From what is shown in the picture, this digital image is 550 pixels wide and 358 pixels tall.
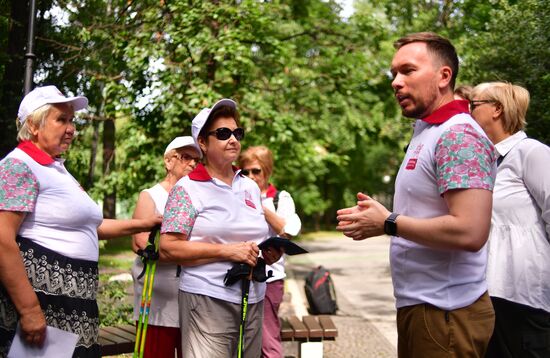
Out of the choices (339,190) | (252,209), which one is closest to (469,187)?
(252,209)

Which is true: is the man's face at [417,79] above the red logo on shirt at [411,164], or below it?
above

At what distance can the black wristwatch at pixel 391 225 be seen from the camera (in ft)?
8.34

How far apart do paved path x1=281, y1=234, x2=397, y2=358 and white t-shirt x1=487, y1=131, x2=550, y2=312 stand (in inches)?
167

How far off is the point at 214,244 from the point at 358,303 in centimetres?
873

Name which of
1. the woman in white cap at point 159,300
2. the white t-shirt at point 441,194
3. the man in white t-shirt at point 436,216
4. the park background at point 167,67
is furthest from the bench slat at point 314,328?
the white t-shirt at point 441,194

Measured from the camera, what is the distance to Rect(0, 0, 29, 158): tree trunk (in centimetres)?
714

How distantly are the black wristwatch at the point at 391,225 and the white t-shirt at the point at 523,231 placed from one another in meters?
Result: 1.30

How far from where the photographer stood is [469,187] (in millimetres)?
2438

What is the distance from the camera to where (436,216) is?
2.59 metres

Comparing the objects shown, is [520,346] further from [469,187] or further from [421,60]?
[421,60]

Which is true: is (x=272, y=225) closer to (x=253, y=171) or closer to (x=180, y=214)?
(x=253, y=171)

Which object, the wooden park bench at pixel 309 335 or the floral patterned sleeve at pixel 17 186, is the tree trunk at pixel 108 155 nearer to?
the wooden park bench at pixel 309 335

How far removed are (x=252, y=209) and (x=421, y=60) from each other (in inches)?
52.2

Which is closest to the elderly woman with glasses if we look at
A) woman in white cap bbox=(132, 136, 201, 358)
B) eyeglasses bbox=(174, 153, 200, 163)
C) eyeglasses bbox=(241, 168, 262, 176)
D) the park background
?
woman in white cap bbox=(132, 136, 201, 358)
